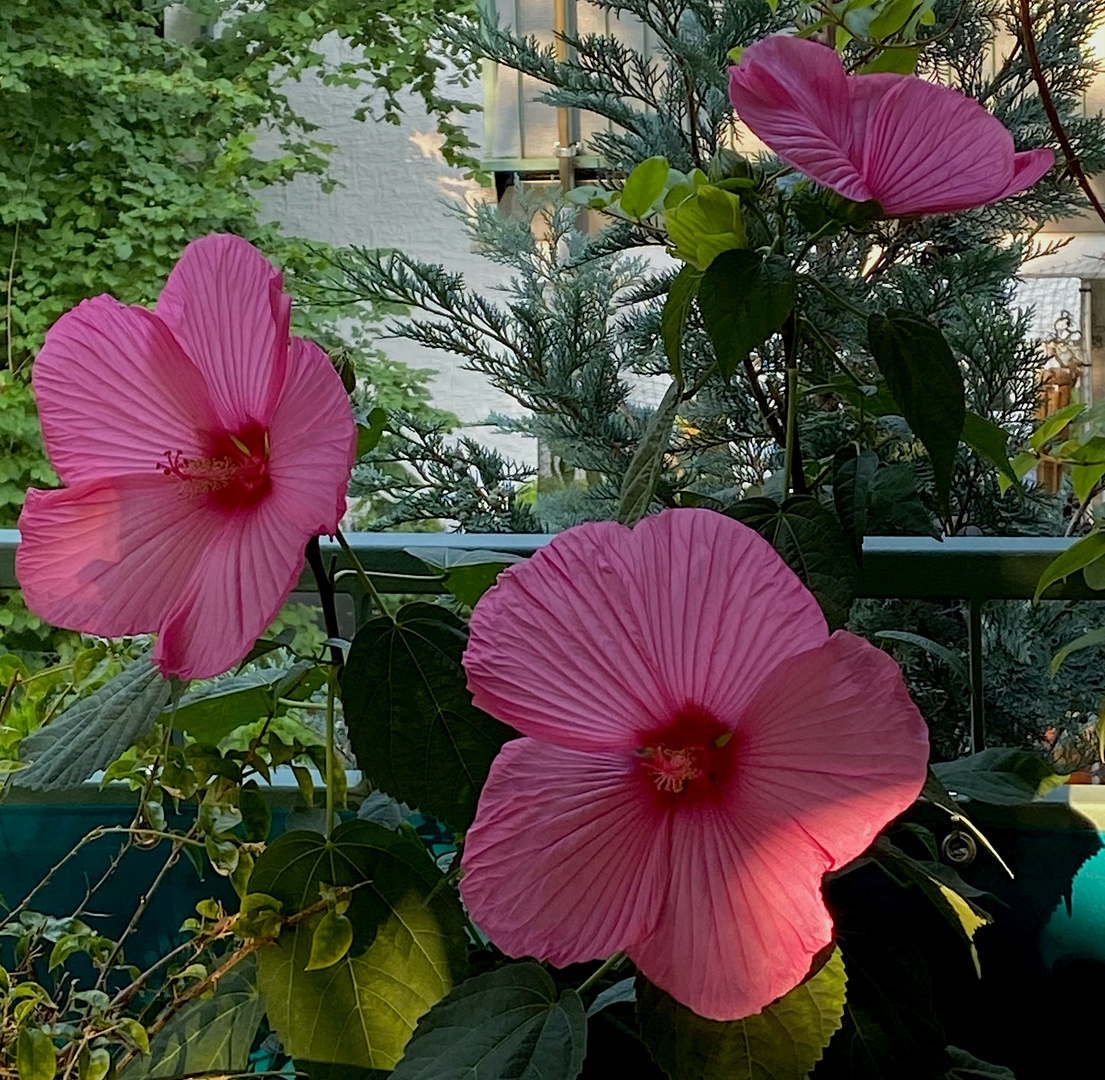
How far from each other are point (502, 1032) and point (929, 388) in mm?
235

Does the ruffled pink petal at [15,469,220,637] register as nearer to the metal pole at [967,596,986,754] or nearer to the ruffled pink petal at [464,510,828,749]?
the ruffled pink petal at [464,510,828,749]

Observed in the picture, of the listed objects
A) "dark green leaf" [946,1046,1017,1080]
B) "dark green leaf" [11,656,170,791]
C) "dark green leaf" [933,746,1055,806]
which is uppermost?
"dark green leaf" [11,656,170,791]

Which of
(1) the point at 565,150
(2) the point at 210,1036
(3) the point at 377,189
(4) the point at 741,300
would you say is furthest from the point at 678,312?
(3) the point at 377,189

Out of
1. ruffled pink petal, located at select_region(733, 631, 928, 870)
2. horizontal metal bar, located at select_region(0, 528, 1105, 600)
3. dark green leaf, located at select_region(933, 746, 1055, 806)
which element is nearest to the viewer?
ruffled pink petal, located at select_region(733, 631, 928, 870)

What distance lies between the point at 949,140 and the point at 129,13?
3.16 metres

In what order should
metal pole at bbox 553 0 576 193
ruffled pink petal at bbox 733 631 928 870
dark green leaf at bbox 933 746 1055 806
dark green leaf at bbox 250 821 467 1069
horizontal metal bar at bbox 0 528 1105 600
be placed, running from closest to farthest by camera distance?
ruffled pink petal at bbox 733 631 928 870, dark green leaf at bbox 250 821 467 1069, dark green leaf at bbox 933 746 1055 806, horizontal metal bar at bbox 0 528 1105 600, metal pole at bbox 553 0 576 193

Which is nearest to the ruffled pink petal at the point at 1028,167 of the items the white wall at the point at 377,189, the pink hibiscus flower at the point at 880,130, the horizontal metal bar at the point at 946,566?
the pink hibiscus flower at the point at 880,130

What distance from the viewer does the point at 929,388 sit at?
37 cm

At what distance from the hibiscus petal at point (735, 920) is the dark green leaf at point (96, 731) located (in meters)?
0.16

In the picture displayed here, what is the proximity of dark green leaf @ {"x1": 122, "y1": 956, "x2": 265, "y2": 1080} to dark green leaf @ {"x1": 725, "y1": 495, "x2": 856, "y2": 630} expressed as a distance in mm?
240

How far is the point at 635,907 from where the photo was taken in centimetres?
29

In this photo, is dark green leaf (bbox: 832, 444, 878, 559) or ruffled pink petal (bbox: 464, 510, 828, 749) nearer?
ruffled pink petal (bbox: 464, 510, 828, 749)

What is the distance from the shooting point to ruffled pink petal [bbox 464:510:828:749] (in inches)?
11.1

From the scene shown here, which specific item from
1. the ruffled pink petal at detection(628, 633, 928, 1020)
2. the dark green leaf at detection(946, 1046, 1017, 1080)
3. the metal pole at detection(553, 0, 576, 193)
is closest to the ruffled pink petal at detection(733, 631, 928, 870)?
the ruffled pink petal at detection(628, 633, 928, 1020)
